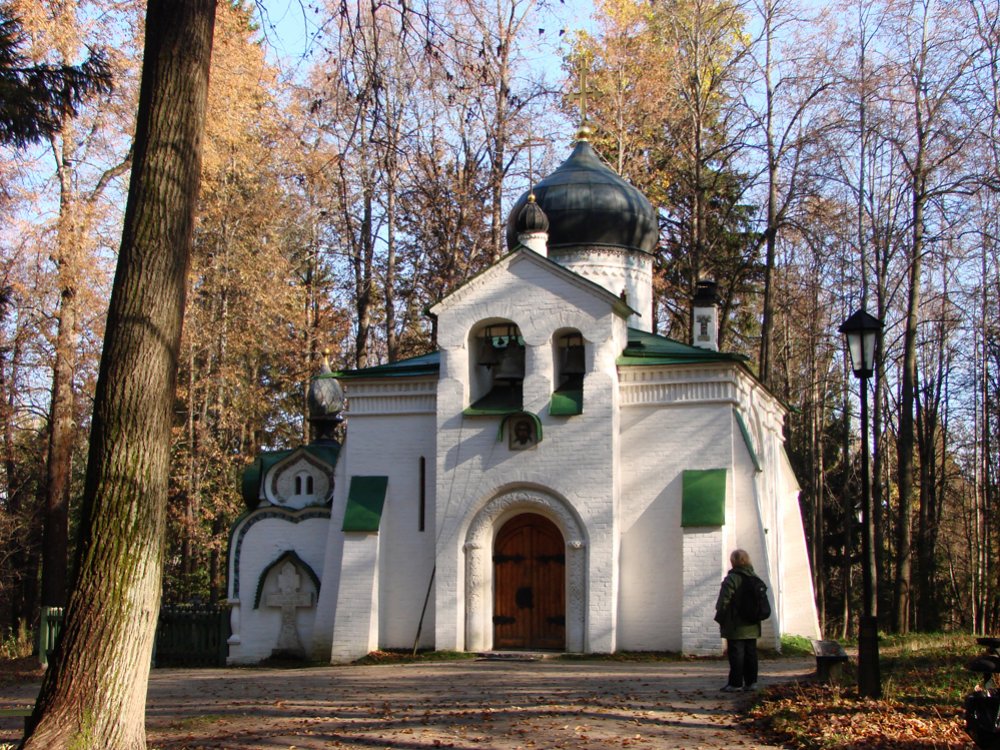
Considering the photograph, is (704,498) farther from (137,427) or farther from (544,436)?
(137,427)

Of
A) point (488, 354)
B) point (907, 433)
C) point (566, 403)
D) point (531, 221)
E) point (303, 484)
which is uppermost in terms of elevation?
point (531, 221)

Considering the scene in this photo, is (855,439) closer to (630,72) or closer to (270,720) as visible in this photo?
(630,72)

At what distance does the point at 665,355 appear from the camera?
1997 centimetres

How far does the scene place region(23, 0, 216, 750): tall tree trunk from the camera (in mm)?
8656

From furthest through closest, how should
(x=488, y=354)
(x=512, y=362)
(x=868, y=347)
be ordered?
(x=488, y=354) → (x=512, y=362) → (x=868, y=347)

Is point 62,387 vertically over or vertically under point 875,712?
over

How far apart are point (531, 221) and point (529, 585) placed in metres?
6.23

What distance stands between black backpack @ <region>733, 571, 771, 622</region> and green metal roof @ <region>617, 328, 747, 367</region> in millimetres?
6869

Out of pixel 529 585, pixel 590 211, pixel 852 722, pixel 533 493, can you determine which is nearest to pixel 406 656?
pixel 529 585

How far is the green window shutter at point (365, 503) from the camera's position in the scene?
803 inches

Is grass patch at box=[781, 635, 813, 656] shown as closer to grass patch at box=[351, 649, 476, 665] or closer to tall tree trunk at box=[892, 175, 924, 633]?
grass patch at box=[351, 649, 476, 665]

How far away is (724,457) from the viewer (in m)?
19.4

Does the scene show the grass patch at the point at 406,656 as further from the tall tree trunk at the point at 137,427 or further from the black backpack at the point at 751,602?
the tall tree trunk at the point at 137,427

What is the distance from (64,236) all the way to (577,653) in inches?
438
